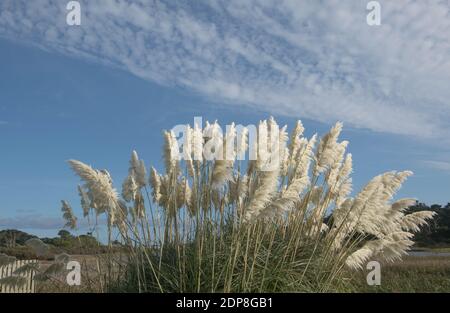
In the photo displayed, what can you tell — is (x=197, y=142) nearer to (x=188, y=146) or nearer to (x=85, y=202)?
(x=188, y=146)

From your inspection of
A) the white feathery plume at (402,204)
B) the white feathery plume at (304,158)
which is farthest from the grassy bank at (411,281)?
the white feathery plume at (304,158)

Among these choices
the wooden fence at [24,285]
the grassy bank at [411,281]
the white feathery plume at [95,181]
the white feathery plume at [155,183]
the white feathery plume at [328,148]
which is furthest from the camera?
the grassy bank at [411,281]

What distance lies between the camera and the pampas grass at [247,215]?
5082 millimetres

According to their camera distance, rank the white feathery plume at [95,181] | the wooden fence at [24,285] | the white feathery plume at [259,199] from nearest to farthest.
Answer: the white feathery plume at [259,199] < the white feathery plume at [95,181] < the wooden fence at [24,285]

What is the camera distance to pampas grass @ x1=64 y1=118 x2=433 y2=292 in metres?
5.08

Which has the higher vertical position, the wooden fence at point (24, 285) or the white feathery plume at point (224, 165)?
the white feathery plume at point (224, 165)

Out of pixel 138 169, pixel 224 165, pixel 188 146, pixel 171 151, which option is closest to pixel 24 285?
→ pixel 138 169

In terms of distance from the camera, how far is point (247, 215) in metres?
4.82

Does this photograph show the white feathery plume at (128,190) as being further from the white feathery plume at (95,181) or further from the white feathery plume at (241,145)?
the white feathery plume at (241,145)

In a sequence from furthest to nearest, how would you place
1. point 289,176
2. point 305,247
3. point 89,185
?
point 289,176
point 305,247
point 89,185
